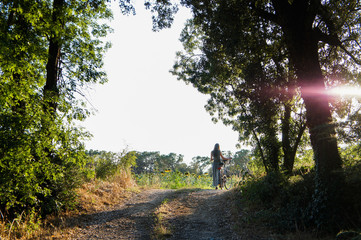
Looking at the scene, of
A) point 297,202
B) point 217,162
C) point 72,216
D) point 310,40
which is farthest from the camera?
point 217,162

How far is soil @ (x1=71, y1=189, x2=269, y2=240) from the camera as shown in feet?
20.4

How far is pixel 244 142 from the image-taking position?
1134cm

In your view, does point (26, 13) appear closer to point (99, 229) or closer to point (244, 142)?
point (99, 229)

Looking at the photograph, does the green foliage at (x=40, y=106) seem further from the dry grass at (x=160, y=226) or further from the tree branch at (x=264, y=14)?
the tree branch at (x=264, y=14)

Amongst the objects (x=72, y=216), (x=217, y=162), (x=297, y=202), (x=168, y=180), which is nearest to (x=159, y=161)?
(x=168, y=180)

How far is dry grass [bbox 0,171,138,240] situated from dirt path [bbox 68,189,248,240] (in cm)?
37

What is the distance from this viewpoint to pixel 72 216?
7621 mm

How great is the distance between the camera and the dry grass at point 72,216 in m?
6.10

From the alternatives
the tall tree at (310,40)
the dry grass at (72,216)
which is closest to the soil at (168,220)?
the dry grass at (72,216)

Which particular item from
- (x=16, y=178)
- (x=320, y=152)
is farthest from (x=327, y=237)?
(x=16, y=178)

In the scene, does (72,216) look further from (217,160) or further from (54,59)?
(217,160)

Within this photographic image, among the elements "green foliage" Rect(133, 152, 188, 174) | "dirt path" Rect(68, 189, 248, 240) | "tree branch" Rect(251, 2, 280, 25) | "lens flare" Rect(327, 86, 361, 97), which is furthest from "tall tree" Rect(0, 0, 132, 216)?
"green foliage" Rect(133, 152, 188, 174)

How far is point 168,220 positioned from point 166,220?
0.06m

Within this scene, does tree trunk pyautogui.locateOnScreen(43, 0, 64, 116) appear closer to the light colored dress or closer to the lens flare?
the lens flare
